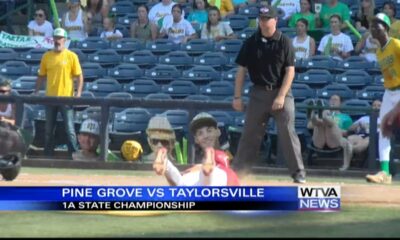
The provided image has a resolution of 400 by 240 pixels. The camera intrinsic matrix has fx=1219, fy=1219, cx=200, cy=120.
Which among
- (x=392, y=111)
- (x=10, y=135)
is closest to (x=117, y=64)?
(x=10, y=135)

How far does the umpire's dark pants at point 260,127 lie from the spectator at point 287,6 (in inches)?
272

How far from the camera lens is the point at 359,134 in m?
15.5

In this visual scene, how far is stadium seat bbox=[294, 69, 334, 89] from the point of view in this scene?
58.1ft

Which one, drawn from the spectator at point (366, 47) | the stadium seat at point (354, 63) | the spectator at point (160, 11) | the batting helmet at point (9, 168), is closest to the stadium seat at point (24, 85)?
the spectator at point (160, 11)

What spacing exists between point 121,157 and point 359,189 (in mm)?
4642

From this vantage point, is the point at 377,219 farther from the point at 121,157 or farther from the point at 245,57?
the point at 121,157

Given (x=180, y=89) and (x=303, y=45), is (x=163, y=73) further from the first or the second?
(x=303, y=45)

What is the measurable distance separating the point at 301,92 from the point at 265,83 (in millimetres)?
5373

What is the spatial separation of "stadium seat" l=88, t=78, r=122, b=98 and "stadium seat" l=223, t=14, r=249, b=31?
2117 millimetres

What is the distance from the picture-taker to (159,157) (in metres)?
10.1

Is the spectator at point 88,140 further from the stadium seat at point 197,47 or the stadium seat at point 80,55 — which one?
the stadium seat at point 80,55

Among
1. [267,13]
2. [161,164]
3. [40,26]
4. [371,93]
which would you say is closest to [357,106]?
[371,93]

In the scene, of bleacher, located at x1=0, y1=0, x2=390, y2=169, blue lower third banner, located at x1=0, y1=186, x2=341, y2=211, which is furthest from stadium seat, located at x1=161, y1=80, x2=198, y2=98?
blue lower third banner, located at x1=0, y1=186, x2=341, y2=211

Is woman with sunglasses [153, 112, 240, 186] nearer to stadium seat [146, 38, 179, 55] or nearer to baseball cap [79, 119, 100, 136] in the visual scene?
baseball cap [79, 119, 100, 136]
